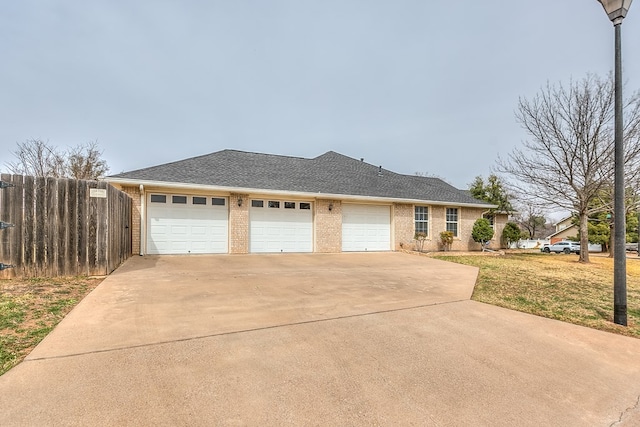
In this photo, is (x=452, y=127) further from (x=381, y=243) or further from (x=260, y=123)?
(x=260, y=123)

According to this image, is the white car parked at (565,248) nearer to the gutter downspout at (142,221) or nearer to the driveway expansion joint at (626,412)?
the driveway expansion joint at (626,412)

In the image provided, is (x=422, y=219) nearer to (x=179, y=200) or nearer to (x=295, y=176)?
(x=295, y=176)

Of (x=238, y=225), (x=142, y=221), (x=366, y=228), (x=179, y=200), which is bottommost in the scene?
(x=366, y=228)

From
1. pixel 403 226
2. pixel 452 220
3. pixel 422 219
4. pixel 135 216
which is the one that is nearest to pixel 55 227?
pixel 135 216

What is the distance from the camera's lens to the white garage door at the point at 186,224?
1054cm

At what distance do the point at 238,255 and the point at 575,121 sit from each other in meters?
15.1

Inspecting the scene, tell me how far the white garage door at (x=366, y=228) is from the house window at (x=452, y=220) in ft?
12.4

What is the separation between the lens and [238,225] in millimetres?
11602

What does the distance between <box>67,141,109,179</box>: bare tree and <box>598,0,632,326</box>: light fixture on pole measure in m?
23.8

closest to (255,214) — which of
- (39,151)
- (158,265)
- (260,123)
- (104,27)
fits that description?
(158,265)

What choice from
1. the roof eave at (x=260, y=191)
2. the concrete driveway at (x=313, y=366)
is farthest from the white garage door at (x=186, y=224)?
the concrete driveway at (x=313, y=366)

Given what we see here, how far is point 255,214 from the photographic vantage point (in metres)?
12.0

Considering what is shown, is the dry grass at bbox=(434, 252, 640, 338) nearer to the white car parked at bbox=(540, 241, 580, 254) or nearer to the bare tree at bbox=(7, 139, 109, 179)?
the bare tree at bbox=(7, 139, 109, 179)

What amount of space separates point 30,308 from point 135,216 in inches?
264
